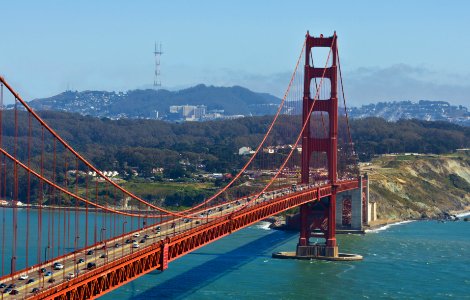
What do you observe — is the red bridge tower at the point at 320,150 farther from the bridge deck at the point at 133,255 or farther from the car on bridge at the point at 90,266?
the car on bridge at the point at 90,266

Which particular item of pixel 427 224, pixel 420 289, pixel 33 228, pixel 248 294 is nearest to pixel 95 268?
pixel 248 294

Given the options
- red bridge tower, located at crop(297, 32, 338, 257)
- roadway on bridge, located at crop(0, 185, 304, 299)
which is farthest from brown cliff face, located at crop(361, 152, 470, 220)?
roadway on bridge, located at crop(0, 185, 304, 299)

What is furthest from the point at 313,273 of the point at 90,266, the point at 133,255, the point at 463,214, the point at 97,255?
the point at 463,214

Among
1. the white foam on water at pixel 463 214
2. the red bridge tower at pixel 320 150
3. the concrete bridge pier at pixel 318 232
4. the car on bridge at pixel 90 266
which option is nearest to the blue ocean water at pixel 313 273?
the concrete bridge pier at pixel 318 232

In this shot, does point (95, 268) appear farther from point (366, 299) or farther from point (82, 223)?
point (82, 223)

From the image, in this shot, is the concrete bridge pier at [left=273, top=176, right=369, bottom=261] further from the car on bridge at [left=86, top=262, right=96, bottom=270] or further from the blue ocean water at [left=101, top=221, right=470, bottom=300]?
the car on bridge at [left=86, top=262, right=96, bottom=270]

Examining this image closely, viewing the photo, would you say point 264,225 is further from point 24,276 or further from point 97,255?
point 24,276

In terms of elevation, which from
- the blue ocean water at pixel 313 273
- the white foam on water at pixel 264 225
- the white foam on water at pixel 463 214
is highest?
the white foam on water at pixel 264 225
